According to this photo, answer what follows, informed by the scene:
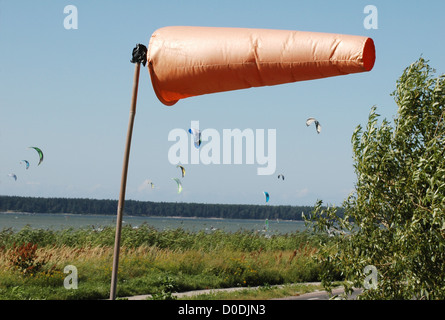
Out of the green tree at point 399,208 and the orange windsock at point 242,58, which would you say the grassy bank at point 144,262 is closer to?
the green tree at point 399,208

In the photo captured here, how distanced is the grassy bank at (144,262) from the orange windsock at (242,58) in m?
8.29

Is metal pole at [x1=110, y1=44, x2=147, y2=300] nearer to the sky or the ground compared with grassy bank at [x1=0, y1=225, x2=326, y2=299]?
nearer to the sky

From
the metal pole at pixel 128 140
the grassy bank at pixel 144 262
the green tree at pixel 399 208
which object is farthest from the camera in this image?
the grassy bank at pixel 144 262

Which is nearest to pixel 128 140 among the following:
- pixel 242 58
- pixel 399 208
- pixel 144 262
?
pixel 242 58

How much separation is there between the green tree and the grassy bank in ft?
10.8

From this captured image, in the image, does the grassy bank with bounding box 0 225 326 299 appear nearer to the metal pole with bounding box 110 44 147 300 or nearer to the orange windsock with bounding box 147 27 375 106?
the metal pole with bounding box 110 44 147 300

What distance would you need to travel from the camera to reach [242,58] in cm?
Result: 338

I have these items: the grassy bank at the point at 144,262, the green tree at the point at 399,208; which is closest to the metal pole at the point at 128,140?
the green tree at the point at 399,208

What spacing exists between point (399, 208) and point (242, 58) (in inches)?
194

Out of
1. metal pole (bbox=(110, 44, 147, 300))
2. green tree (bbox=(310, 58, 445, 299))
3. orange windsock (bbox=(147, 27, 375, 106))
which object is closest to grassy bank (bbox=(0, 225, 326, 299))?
green tree (bbox=(310, 58, 445, 299))

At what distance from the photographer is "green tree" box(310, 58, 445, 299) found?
6871mm

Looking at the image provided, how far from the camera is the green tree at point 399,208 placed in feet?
22.5
